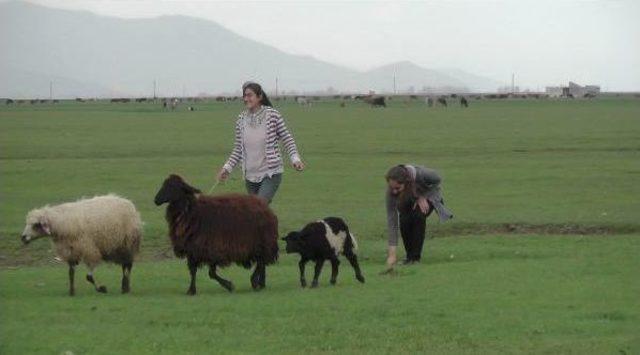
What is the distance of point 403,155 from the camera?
127 feet

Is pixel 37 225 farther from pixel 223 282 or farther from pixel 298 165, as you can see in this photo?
pixel 298 165

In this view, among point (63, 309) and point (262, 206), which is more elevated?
point (262, 206)

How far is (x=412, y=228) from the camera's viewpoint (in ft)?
51.2

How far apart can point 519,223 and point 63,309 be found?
10.4 m

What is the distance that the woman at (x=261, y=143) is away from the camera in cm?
1384

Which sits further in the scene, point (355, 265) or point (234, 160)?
point (234, 160)

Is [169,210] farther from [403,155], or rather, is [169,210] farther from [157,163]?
[403,155]

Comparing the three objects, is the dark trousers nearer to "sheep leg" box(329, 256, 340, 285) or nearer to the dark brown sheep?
"sheep leg" box(329, 256, 340, 285)

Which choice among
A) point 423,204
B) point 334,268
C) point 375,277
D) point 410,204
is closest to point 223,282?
point 334,268

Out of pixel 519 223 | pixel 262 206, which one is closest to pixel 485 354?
pixel 262 206

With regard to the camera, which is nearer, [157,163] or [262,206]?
[262,206]

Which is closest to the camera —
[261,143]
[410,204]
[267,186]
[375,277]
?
[261,143]

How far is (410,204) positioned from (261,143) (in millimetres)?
2763

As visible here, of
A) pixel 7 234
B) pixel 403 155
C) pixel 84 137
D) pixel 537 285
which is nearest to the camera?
pixel 537 285
